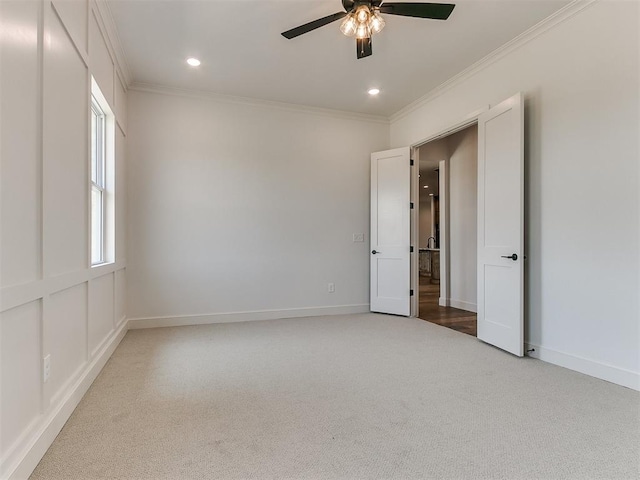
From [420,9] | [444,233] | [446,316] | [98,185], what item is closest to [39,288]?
[98,185]

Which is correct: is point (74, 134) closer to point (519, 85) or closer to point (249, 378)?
point (249, 378)

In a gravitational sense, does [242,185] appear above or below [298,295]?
above

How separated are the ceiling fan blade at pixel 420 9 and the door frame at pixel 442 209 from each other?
4.94ft

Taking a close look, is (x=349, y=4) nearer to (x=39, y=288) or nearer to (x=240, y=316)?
(x=39, y=288)

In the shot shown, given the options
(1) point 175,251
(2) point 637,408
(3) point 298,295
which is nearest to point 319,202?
(3) point 298,295

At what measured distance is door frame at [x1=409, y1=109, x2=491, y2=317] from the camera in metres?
3.87

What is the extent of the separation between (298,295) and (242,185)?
5.39ft

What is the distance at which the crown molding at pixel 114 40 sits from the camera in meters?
2.63

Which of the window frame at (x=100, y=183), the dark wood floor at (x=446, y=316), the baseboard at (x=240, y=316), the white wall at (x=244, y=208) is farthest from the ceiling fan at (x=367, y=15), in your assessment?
the baseboard at (x=240, y=316)

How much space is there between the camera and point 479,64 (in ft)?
11.7

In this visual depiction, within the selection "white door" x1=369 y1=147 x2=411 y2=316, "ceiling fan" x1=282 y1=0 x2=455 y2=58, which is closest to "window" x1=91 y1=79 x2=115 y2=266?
"ceiling fan" x1=282 y1=0 x2=455 y2=58

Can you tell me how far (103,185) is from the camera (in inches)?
130

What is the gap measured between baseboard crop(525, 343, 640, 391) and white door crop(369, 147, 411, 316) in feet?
5.93

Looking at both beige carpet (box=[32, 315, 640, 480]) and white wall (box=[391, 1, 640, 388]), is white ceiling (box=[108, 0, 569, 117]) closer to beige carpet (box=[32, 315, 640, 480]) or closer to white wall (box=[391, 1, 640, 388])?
white wall (box=[391, 1, 640, 388])
